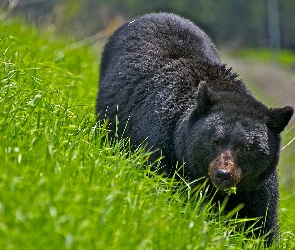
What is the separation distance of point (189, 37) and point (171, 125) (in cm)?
127

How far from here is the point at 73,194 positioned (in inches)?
139

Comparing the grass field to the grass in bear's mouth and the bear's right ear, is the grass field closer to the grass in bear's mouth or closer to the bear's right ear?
the grass in bear's mouth

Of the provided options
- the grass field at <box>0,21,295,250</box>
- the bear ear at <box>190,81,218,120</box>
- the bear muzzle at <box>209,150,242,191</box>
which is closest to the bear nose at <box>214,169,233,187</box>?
the bear muzzle at <box>209,150,242,191</box>

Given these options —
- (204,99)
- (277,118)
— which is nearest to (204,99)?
(204,99)

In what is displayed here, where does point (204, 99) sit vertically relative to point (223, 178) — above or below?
above

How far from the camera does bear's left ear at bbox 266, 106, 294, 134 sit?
5.07 metres

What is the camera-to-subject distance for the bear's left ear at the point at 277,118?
16.6 feet

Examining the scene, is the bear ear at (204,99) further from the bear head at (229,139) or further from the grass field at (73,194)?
the grass field at (73,194)

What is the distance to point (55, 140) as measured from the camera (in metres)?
4.18

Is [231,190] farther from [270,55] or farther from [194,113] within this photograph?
[270,55]

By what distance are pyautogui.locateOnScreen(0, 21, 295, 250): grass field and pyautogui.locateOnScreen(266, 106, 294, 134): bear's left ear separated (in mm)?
916

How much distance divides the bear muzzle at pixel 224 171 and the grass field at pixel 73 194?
10.4 inches

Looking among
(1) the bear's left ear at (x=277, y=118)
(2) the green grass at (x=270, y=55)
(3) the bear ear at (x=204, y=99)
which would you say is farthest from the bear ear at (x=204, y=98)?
(2) the green grass at (x=270, y=55)

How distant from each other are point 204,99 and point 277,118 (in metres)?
0.58
